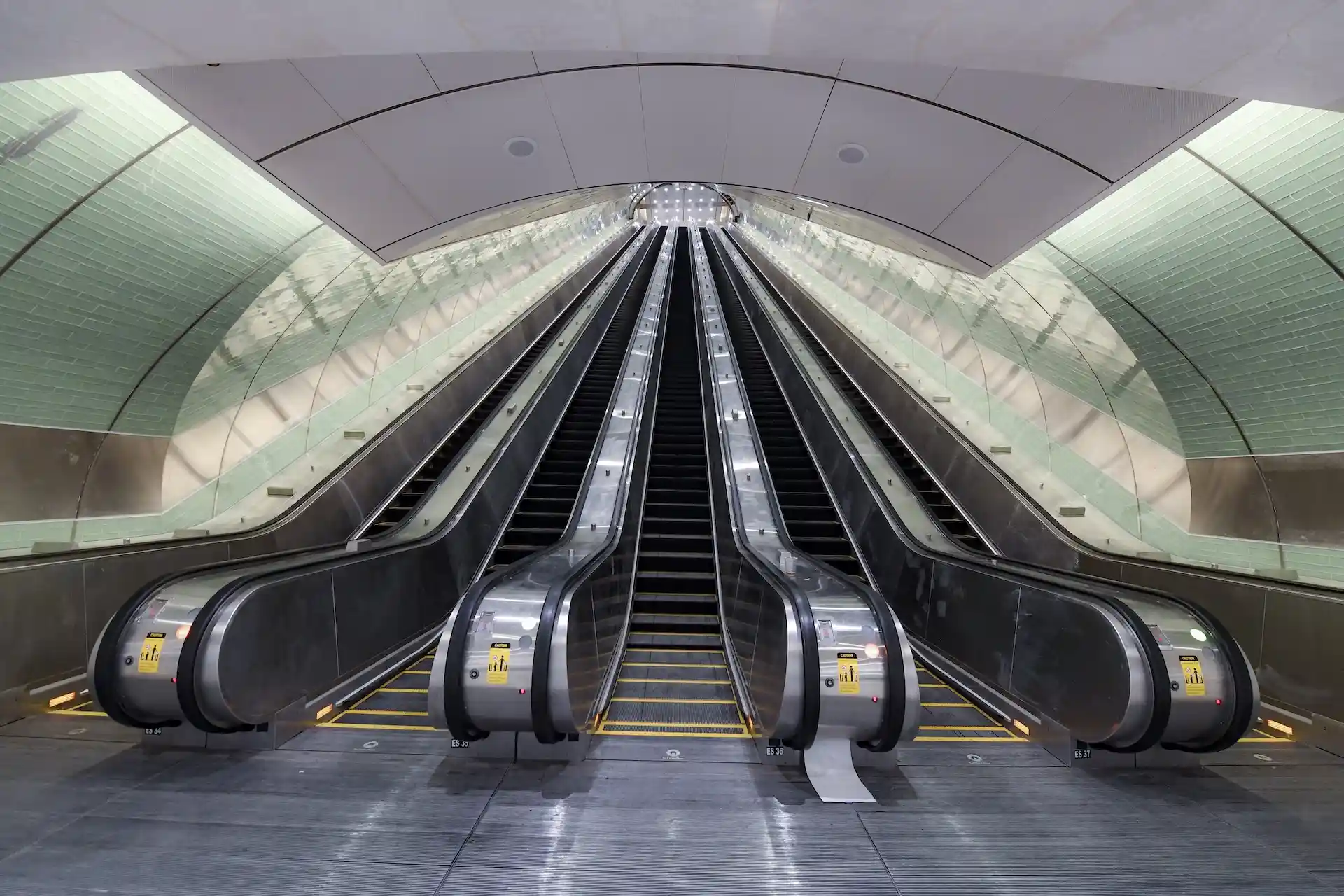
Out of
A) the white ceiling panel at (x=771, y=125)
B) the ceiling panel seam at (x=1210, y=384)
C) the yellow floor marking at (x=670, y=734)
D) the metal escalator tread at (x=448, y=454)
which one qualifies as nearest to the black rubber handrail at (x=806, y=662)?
the yellow floor marking at (x=670, y=734)

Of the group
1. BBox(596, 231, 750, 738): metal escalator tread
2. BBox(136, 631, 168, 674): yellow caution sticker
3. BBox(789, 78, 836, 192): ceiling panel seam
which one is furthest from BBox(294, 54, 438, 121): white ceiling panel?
BBox(596, 231, 750, 738): metal escalator tread

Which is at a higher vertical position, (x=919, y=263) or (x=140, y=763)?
(x=919, y=263)

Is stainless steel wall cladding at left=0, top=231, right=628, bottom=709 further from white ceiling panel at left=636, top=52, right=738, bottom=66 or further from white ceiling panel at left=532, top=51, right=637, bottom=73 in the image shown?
white ceiling panel at left=636, top=52, right=738, bottom=66

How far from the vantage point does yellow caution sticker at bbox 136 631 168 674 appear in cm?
394

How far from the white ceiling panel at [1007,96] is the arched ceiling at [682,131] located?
0.04ft

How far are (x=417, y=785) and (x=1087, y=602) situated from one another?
400 centimetres

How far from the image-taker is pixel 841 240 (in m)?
13.8

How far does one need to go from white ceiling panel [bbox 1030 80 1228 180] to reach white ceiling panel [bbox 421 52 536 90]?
3.58 m

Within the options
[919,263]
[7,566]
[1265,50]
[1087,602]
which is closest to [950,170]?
[1265,50]

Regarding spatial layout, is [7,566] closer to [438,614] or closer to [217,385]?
[438,614]

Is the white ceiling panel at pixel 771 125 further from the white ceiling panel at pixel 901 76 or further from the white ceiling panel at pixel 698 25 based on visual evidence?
the white ceiling panel at pixel 698 25

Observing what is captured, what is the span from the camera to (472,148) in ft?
18.6

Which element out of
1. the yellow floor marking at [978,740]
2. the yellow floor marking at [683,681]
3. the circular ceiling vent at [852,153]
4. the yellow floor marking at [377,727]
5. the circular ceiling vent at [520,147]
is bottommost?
the yellow floor marking at [978,740]

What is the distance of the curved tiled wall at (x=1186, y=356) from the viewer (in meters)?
5.20
